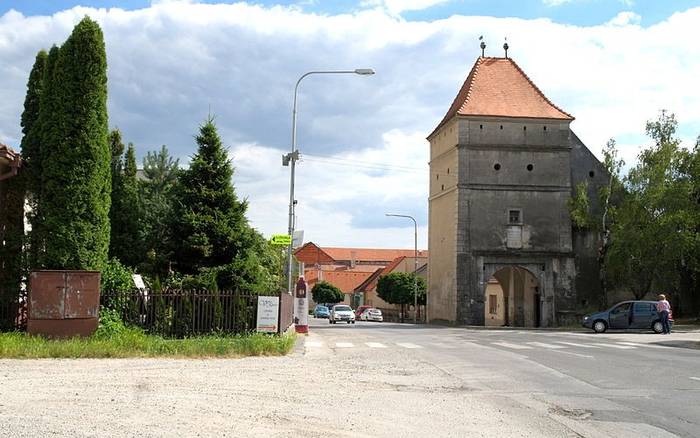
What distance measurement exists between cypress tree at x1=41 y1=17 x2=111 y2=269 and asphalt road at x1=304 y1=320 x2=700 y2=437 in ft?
22.9

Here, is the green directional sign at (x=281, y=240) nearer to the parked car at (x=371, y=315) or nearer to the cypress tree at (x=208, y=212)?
the cypress tree at (x=208, y=212)

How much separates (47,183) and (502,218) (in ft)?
124

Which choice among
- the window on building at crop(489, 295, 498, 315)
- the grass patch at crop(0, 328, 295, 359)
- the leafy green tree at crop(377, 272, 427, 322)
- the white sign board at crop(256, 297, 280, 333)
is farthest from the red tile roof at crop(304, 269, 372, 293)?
the grass patch at crop(0, 328, 295, 359)

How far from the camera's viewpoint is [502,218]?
51156mm

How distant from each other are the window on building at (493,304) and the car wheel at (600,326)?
113 ft

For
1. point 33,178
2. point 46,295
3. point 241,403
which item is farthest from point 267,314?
point 241,403

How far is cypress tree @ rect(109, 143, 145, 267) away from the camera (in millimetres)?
28844

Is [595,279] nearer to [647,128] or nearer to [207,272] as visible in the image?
[647,128]

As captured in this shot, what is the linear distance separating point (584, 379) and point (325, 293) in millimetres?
95580

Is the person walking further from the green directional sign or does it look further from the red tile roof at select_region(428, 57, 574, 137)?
the red tile roof at select_region(428, 57, 574, 137)

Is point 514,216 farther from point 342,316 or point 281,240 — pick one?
point 281,240

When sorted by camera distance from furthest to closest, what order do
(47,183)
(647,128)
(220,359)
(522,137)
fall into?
(522,137)
(647,128)
(47,183)
(220,359)

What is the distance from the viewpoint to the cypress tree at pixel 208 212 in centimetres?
2523

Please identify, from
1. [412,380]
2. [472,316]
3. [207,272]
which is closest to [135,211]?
[207,272]
